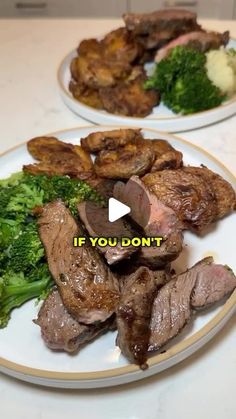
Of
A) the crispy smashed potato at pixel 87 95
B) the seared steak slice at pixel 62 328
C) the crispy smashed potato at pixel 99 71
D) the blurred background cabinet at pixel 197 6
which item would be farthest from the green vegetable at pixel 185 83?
the blurred background cabinet at pixel 197 6

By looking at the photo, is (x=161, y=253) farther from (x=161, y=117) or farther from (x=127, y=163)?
(x=161, y=117)

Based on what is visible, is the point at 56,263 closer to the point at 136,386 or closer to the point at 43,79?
the point at 136,386

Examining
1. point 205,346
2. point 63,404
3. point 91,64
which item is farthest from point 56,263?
point 91,64

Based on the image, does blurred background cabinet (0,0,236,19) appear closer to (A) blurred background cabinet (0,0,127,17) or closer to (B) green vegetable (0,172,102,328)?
(A) blurred background cabinet (0,0,127,17)

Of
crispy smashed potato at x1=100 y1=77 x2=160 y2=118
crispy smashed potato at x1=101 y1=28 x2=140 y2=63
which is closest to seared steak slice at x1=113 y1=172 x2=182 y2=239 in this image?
crispy smashed potato at x1=100 y1=77 x2=160 y2=118

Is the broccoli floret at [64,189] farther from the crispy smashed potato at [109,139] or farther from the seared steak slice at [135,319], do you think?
the seared steak slice at [135,319]

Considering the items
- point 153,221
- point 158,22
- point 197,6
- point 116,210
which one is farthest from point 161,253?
point 197,6
